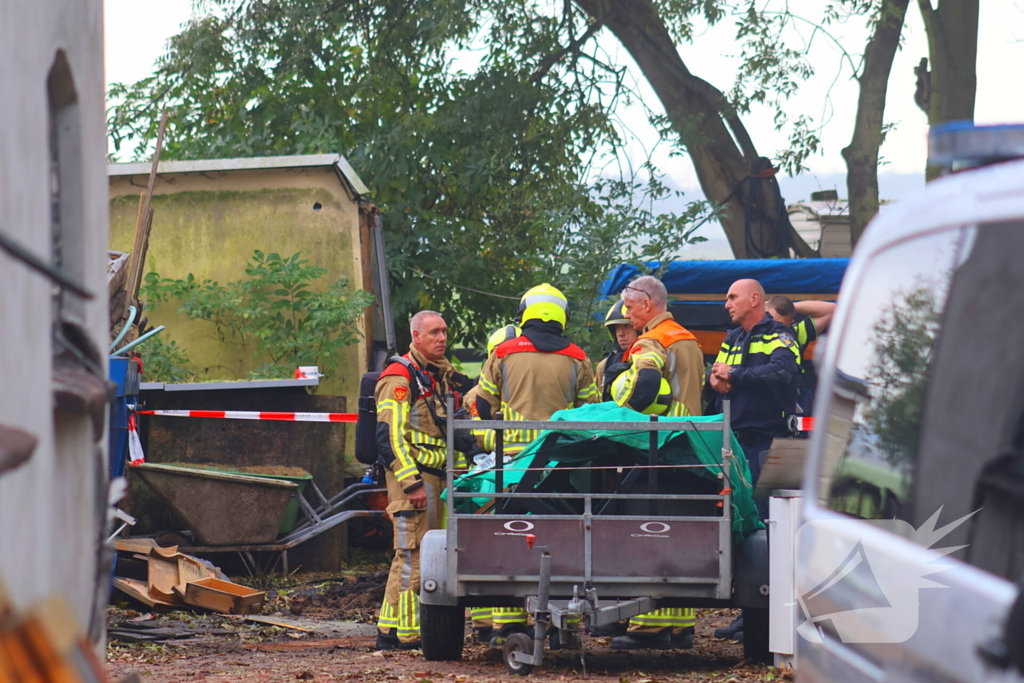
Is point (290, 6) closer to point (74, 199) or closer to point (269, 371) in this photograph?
point (269, 371)

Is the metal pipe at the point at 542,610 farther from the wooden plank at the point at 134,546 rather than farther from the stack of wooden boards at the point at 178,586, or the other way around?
the wooden plank at the point at 134,546

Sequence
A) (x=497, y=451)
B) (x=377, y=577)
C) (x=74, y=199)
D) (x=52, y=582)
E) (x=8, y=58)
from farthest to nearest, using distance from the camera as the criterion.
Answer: (x=377, y=577) < (x=497, y=451) < (x=74, y=199) < (x=52, y=582) < (x=8, y=58)

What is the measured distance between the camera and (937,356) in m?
2.61

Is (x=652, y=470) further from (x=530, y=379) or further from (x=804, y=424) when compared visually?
(x=804, y=424)

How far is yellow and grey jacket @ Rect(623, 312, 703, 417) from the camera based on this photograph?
24.8 feet

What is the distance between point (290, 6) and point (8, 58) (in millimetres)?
13579

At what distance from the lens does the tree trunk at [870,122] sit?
14.7m

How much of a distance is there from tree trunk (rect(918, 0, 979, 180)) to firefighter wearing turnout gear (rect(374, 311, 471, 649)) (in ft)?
28.5

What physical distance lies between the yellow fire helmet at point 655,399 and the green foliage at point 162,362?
18.4ft

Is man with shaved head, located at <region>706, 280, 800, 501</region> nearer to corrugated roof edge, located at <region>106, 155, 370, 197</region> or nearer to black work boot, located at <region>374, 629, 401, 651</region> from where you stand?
black work boot, located at <region>374, 629, 401, 651</region>

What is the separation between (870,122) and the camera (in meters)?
14.8

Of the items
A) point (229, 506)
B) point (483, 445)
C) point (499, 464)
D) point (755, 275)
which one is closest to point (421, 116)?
point (755, 275)

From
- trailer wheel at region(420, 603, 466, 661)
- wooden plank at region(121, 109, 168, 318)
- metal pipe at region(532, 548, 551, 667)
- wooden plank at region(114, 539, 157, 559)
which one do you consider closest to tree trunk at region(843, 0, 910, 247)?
wooden plank at region(121, 109, 168, 318)

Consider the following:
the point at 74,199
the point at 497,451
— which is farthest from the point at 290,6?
the point at 74,199
